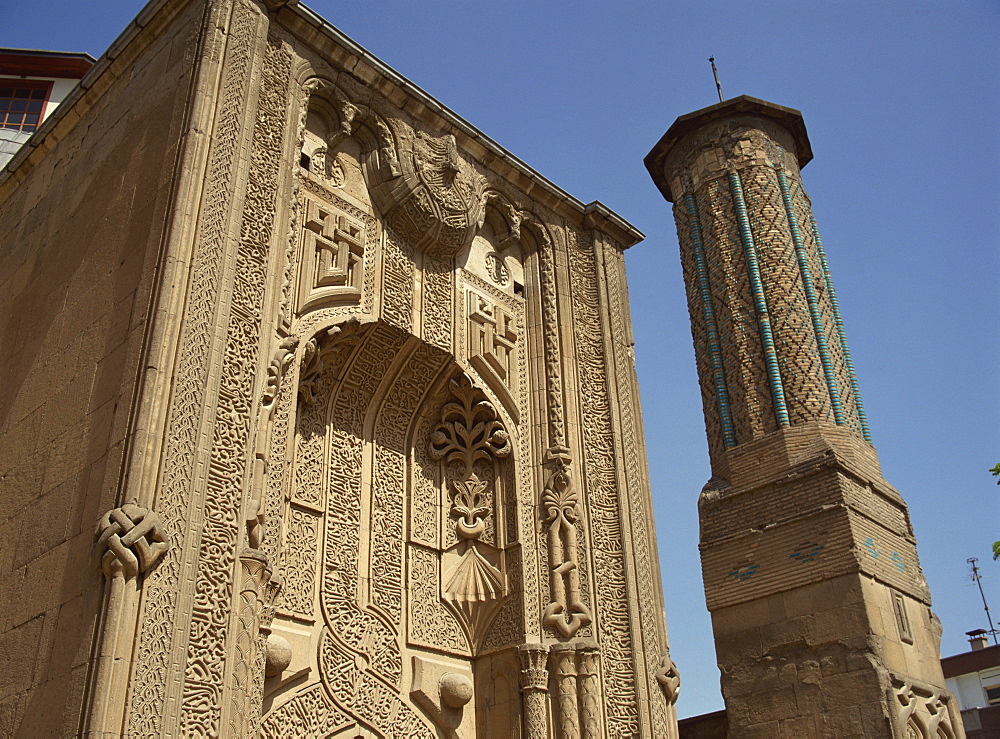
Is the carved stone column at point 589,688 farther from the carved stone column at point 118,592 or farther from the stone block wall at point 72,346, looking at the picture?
the stone block wall at point 72,346

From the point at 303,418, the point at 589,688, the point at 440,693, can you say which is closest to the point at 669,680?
the point at 589,688

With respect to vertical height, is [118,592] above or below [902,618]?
below

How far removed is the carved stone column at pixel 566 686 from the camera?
642 centimetres

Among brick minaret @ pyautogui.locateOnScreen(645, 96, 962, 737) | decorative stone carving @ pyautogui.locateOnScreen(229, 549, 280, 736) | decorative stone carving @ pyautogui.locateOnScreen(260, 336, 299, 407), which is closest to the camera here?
decorative stone carving @ pyautogui.locateOnScreen(229, 549, 280, 736)

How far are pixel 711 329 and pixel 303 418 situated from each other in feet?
24.6

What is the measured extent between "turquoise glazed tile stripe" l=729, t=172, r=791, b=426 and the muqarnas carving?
5249 millimetres

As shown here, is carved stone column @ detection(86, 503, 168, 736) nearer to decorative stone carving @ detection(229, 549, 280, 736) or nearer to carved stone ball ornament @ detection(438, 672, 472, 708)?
decorative stone carving @ detection(229, 549, 280, 736)

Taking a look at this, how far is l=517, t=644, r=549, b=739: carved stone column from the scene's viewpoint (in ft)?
21.2

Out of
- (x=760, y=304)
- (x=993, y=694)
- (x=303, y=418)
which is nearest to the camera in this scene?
(x=303, y=418)

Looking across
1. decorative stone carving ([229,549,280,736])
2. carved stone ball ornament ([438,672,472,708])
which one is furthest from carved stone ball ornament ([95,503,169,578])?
carved stone ball ornament ([438,672,472,708])

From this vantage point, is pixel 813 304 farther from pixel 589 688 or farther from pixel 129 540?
pixel 129 540

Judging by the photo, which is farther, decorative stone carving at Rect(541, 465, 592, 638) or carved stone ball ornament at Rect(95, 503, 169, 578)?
decorative stone carving at Rect(541, 465, 592, 638)

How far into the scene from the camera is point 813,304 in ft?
41.1

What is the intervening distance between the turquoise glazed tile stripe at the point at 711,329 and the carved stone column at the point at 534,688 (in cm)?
599
